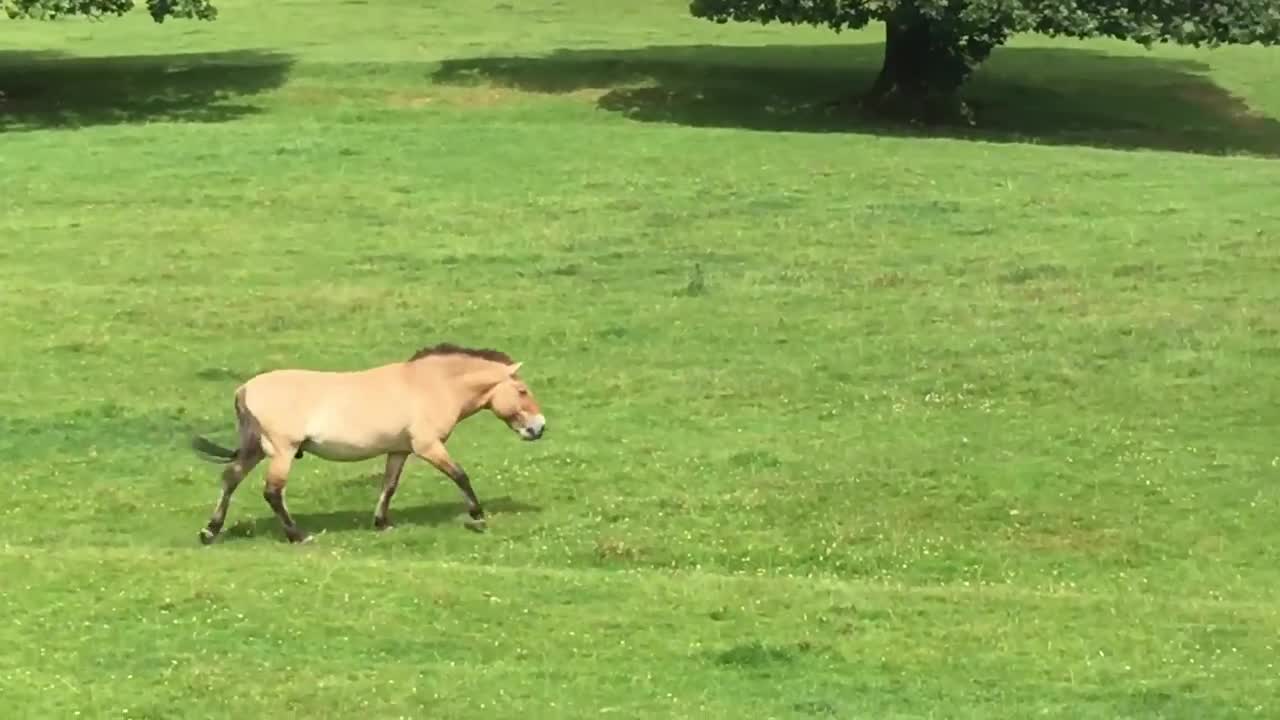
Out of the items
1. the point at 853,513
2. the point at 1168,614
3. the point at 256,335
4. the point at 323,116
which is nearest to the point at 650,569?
the point at 853,513

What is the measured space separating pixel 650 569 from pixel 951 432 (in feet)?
15.8

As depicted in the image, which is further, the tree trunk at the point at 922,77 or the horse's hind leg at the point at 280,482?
the tree trunk at the point at 922,77

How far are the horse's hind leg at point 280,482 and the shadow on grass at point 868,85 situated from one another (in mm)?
21298

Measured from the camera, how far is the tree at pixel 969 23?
104 ft

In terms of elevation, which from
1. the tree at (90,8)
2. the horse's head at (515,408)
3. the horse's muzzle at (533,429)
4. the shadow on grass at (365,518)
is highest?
the tree at (90,8)

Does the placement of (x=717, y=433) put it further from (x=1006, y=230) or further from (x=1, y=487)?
(x=1006, y=230)

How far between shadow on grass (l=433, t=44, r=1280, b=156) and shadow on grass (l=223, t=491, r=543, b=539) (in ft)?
64.3

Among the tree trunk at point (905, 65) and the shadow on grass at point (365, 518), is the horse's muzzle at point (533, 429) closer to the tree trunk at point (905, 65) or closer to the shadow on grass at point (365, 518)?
the shadow on grass at point (365, 518)

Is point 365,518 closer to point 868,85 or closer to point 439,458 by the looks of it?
point 439,458

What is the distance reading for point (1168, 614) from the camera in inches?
451

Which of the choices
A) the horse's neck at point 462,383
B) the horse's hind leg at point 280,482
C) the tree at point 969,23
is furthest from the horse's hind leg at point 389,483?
the tree at point 969,23

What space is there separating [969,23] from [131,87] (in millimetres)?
16545

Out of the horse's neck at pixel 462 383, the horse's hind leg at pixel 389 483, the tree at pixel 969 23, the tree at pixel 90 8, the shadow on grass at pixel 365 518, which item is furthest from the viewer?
the tree at pixel 90 8

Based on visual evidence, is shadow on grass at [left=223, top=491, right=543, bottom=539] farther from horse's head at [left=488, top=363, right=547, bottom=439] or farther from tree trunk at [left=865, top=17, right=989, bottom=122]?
tree trunk at [left=865, top=17, right=989, bottom=122]
